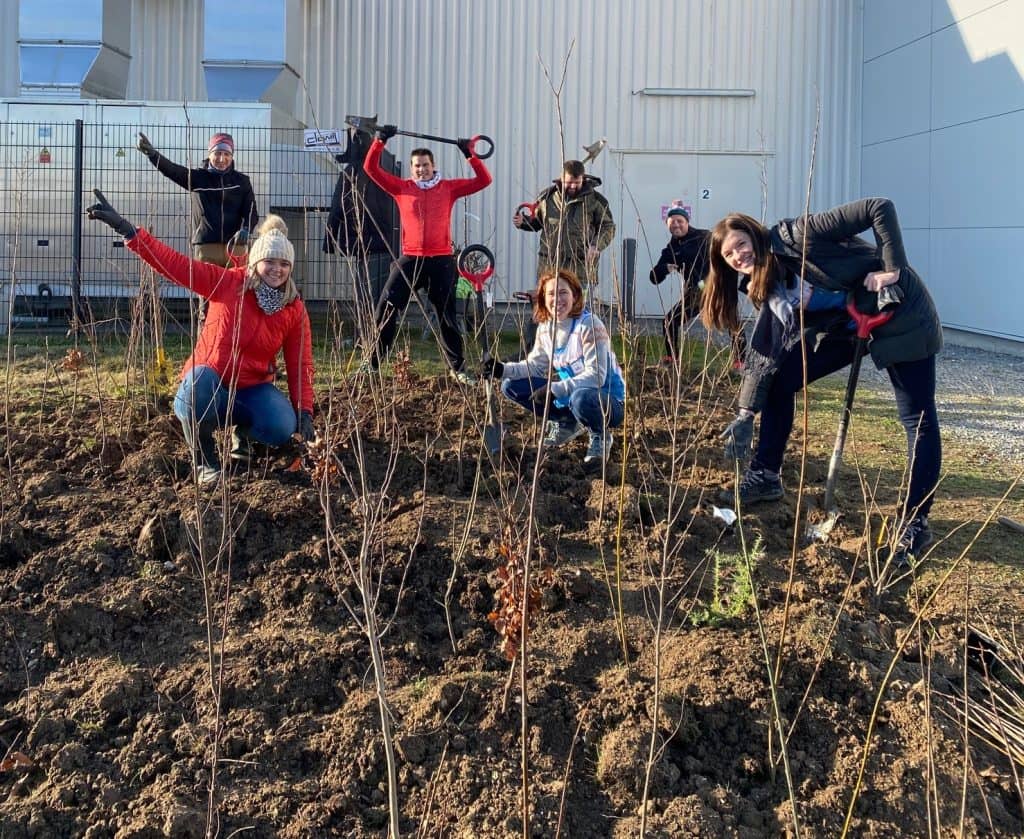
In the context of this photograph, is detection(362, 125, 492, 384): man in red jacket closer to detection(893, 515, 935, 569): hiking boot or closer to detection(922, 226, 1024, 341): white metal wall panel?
detection(893, 515, 935, 569): hiking boot

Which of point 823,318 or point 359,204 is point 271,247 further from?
point 359,204

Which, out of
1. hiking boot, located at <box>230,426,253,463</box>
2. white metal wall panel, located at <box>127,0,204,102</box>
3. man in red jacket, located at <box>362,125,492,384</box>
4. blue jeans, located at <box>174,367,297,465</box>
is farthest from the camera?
white metal wall panel, located at <box>127,0,204,102</box>

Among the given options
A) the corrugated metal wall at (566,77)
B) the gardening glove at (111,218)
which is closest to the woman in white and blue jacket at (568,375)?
the gardening glove at (111,218)

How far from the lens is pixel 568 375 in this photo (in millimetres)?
4711

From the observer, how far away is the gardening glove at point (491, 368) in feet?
14.4

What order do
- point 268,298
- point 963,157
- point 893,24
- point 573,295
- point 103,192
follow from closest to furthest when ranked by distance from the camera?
point 268,298 → point 573,295 → point 103,192 → point 963,157 → point 893,24

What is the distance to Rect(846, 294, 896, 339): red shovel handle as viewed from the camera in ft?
12.0

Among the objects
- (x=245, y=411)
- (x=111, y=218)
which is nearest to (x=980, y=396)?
(x=245, y=411)

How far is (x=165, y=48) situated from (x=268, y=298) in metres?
8.27

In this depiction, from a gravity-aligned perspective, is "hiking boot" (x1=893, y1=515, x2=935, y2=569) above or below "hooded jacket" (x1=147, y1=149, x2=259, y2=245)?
below

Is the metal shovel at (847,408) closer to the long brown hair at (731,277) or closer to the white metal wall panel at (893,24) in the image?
the long brown hair at (731,277)

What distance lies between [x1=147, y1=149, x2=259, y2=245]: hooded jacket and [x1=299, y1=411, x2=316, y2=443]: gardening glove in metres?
3.17

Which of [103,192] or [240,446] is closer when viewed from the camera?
[240,446]

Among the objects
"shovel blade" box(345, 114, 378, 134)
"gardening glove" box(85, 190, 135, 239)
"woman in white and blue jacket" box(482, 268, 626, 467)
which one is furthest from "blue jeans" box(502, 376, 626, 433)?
"shovel blade" box(345, 114, 378, 134)
